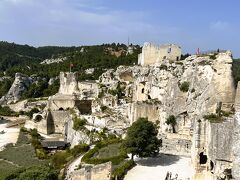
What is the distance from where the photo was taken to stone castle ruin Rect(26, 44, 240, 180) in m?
25.7

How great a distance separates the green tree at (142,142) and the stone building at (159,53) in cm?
1929

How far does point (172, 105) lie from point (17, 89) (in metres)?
54.3

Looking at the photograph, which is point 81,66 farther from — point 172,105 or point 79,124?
point 172,105

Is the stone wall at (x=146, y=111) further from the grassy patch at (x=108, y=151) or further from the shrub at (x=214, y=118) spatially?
the shrub at (x=214, y=118)

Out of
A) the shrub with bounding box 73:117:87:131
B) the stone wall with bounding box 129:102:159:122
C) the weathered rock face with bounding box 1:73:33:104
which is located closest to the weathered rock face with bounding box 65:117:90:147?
the shrub with bounding box 73:117:87:131

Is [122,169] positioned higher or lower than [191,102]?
lower

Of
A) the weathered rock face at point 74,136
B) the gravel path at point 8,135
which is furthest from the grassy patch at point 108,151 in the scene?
the gravel path at point 8,135

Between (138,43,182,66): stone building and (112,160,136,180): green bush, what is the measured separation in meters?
22.6

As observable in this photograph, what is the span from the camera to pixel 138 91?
54.3m

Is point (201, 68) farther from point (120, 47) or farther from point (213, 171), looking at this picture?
point (120, 47)

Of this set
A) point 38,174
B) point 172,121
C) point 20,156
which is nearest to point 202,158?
point 38,174

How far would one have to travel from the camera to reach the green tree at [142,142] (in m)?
36.7

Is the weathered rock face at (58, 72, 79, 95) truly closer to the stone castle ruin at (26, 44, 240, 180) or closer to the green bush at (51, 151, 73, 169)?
the stone castle ruin at (26, 44, 240, 180)

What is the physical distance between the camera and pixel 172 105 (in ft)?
144
